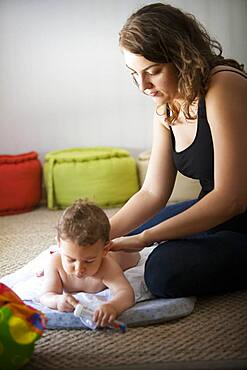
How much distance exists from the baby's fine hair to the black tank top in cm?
32

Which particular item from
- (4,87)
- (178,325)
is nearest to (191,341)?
(178,325)

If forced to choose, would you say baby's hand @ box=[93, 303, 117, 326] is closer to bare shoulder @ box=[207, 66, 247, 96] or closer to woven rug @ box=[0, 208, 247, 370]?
woven rug @ box=[0, 208, 247, 370]

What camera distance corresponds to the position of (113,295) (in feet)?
4.28

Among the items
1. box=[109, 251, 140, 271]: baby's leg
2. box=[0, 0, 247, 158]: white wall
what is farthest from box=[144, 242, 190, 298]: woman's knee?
box=[0, 0, 247, 158]: white wall

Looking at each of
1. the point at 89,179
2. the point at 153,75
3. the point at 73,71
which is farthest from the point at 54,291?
the point at 73,71

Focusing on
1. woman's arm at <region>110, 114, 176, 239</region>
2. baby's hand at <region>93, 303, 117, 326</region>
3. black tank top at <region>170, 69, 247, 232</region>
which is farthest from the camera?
woman's arm at <region>110, 114, 176, 239</region>

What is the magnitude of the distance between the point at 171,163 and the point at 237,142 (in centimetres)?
30

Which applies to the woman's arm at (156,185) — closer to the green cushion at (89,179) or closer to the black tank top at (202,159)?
the black tank top at (202,159)

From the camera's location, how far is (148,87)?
137 centimetres

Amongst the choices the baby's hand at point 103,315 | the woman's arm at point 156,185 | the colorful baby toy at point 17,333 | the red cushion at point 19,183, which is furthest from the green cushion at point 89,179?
the colorful baby toy at point 17,333

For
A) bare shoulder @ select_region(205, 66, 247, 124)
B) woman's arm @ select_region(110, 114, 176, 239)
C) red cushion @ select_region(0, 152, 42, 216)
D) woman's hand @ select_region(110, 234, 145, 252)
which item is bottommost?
red cushion @ select_region(0, 152, 42, 216)

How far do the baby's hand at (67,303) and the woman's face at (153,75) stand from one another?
1.58ft

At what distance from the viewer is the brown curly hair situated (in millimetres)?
1328

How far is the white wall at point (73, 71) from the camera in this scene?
2.90 m
